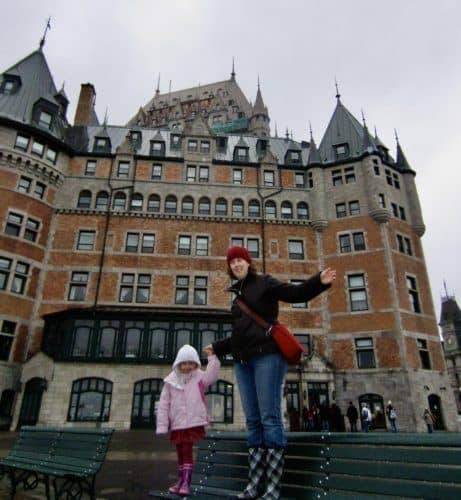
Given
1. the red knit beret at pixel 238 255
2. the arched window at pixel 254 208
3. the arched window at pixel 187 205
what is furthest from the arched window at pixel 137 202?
the red knit beret at pixel 238 255

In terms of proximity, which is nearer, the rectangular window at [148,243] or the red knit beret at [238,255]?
the red knit beret at [238,255]

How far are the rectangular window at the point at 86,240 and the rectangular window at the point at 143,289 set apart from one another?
457 centimetres

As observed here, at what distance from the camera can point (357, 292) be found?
94.8ft

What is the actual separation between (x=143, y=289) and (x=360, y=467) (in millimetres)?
26080

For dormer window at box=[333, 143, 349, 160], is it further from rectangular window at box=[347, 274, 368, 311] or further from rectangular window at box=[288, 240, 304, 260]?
rectangular window at box=[347, 274, 368, 311]

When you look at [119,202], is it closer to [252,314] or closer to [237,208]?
[237,208]

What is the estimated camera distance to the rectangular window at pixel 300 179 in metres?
33.7

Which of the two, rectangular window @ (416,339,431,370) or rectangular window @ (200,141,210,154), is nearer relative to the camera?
rectangular window @ (416,339,431,370)

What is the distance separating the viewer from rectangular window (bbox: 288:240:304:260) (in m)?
30.6

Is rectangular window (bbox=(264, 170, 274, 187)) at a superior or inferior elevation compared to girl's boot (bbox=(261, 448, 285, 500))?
superior

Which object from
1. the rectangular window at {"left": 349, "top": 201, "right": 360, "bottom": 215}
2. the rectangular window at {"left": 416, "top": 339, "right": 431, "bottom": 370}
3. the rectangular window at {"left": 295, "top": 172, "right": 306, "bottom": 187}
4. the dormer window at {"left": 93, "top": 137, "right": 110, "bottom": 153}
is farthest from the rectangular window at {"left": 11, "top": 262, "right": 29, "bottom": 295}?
the rectangular window at {"left": 416, "top": 339, "right": 431, "bottom": 370}

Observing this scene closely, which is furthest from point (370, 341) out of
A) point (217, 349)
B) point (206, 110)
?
point (206, 110)

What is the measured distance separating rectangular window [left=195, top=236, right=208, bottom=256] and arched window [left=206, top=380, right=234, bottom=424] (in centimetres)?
992

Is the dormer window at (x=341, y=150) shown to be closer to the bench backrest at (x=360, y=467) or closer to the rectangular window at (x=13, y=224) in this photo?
the rectangular window at (x=13, y=224)
